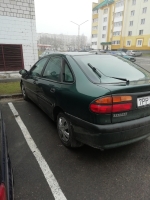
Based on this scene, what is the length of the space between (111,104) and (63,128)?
1115 millimetres

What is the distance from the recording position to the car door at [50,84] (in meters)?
2.69

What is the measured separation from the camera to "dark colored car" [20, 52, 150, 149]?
1.89 m

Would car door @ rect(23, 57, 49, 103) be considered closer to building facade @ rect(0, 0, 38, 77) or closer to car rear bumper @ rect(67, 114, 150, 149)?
car rear bumper @ rect(67, 114, 150, 149)

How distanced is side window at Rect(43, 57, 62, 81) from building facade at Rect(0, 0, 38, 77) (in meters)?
5.82

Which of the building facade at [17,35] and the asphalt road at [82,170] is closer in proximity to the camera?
the asphalt road at [82,170]

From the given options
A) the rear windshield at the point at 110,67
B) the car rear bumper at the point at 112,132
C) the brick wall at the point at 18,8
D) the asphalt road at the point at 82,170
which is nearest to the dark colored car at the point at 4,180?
the asphalt road at the point at 82,170

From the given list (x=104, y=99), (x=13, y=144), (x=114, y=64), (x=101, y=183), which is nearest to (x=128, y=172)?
(x=101, y=183)

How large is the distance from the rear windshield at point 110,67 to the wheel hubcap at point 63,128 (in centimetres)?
95

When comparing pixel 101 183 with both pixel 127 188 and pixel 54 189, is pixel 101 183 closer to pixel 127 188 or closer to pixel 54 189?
pixel 127 188

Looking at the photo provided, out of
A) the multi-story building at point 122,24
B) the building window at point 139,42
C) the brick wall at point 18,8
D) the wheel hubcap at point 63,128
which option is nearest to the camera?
the wheel hubcap at point 63,128

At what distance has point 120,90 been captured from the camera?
1863 mm

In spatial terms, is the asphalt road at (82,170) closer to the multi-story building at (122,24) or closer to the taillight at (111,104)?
the taillight at (111,104)

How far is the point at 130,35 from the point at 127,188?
160 feet

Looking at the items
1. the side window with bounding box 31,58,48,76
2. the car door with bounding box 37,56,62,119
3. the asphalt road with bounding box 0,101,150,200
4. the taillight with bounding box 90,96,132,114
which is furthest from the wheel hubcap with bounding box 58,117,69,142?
the side window with bounding box 31,58,48,76
